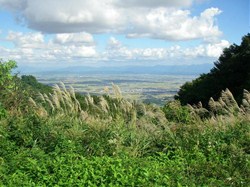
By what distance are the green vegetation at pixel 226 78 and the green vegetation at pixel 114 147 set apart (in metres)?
26.3

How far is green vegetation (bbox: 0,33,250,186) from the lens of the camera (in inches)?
225

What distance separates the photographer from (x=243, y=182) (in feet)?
19.0

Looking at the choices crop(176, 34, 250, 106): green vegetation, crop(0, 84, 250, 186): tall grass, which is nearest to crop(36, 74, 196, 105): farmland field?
crop(0, 84, 250, 186): tall grass

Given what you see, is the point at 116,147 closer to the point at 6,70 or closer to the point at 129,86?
the point at 6,70

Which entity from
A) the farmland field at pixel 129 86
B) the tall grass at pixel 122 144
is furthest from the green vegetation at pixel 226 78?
the tall grass at pixel 122 144

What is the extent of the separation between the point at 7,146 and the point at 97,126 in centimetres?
178

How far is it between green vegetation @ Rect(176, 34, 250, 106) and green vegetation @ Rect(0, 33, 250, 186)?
26.3m

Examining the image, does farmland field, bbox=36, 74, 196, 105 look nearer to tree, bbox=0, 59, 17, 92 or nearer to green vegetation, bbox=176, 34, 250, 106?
tree, bbox=0, 59, 17, 92

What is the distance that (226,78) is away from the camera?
37344 mm

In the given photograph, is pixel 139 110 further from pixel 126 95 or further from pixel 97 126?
pixel 97 126

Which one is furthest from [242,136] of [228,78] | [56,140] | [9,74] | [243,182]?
[228,78]

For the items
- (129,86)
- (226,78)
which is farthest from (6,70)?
(129,86)

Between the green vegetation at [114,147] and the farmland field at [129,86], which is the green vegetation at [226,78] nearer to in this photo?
the farmland field at [129,86]

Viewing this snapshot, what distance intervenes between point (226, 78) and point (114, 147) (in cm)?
3187
